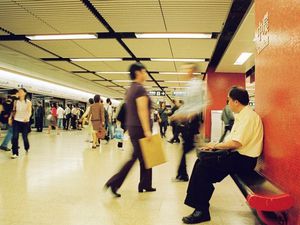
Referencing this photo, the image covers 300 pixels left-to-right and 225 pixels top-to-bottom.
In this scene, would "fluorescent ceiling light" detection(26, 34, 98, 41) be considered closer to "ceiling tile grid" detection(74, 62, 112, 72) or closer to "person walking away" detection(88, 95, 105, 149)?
"person walking away" detection(88, 95, 105, 149)

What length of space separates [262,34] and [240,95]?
646 mm

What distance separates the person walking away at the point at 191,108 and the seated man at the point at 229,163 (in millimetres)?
1283

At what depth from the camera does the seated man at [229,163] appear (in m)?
2.59

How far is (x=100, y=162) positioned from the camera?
5.70 m

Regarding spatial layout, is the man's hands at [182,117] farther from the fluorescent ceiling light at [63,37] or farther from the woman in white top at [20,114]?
the fluorescent ceiling light at [63,37]

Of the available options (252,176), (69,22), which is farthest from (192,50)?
(252,176)

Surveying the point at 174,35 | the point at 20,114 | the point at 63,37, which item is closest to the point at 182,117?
the point at 174,35

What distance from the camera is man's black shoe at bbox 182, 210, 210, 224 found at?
2562 mm

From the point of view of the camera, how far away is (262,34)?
9.36 feet

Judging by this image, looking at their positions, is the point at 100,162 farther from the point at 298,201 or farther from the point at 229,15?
the point at 298,201

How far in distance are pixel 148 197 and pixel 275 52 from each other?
2.10 m

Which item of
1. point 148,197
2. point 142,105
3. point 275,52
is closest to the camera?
point 275,52

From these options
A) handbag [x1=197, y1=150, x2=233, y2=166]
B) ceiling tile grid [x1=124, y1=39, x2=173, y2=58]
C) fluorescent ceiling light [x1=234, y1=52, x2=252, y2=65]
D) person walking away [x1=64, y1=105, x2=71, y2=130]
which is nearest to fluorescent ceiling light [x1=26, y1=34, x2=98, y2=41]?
ceiling tile grid [x1=124, y1=39, x2=173, y2=58]

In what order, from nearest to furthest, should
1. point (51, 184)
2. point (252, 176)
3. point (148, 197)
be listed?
1. point (252, 176)
2. point (148, 197)
3. point (51, 184)
